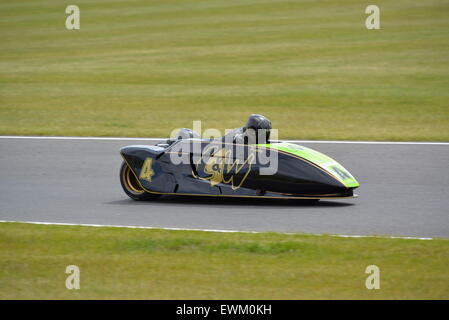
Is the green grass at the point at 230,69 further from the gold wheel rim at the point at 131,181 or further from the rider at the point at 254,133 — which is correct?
the rider at the point at 254,133

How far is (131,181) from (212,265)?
11.6 ft

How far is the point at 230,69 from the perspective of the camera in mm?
23219

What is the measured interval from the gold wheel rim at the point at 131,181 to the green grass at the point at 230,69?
4778 mm

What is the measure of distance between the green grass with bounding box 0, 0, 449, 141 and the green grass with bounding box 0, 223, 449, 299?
7.00 meters

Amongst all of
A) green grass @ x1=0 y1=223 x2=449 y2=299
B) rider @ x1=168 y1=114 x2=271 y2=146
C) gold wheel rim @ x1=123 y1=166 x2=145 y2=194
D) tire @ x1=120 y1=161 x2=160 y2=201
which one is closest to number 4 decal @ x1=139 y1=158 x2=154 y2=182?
tire @ x1=120 y1=161 x2=160 y2=201

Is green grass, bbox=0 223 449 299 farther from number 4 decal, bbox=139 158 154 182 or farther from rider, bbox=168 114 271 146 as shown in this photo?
rider, bbox=168 114 271 146

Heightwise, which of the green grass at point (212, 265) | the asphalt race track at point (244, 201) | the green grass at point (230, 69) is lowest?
the green grass at point (212, 265)

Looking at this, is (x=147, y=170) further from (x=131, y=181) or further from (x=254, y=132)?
(x=254, y=132)

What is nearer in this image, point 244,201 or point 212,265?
point 212,265

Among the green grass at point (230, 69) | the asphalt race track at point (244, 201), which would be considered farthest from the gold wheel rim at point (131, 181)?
the green grass at point (230, 69)

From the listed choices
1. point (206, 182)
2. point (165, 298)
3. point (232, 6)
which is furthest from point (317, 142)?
point (232, 6)

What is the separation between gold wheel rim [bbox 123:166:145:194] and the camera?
32.7 feet

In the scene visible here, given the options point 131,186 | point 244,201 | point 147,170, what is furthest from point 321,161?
point 131,186

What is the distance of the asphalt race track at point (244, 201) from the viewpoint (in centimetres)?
832
